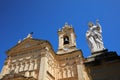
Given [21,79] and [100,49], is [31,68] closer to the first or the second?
[21,79]

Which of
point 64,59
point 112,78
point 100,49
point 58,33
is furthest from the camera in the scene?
point 58,33

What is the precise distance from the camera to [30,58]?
24203 mm

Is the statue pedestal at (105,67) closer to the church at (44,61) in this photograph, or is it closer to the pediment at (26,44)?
the church at (44,61)

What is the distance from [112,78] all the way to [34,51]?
2117 cm

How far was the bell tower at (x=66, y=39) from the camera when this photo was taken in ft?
92.1

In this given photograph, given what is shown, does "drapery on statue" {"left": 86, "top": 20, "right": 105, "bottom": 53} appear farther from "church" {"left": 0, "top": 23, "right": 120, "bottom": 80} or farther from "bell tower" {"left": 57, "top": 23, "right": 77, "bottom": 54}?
"bell tower" {"left": 57, "top": 23, "right": 77, "bottom": 54}

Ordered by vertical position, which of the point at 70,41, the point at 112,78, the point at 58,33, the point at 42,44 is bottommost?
the point at 112,78

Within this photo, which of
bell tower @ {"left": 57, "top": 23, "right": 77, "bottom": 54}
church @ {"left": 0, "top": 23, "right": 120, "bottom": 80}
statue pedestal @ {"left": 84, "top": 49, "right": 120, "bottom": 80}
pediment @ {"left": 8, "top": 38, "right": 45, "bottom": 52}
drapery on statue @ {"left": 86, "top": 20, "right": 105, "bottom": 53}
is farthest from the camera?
bell tower @ {"left": 57, "top": 23, "right": 77, "bottom": 54}

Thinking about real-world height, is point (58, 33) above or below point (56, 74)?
above

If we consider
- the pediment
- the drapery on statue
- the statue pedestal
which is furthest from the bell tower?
the statue pedestal

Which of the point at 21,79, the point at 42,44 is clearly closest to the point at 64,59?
the point at 42,44

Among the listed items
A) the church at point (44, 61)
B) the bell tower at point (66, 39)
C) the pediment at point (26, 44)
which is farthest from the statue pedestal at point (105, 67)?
the bell tower at point (66, 39)

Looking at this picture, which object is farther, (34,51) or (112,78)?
(34,51)

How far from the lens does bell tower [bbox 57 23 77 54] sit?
2808 centimetres
